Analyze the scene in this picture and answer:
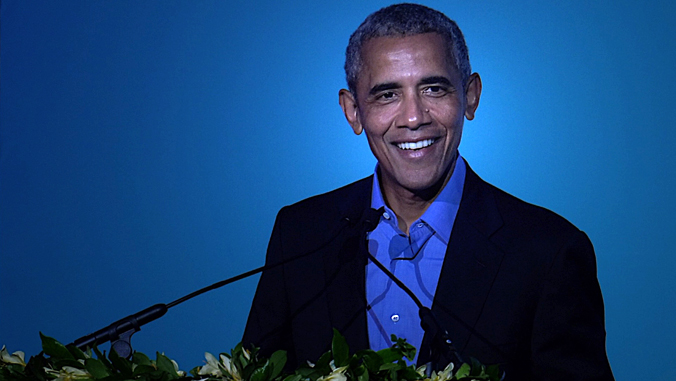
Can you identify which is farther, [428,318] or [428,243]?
[428,243]

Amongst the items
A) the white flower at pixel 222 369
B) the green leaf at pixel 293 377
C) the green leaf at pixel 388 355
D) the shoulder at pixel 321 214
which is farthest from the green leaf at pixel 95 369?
the shoulder at pixel 321 214

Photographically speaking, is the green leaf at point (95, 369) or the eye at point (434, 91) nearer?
the green leaf at point (95, 369)

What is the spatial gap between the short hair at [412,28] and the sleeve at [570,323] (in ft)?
1.46

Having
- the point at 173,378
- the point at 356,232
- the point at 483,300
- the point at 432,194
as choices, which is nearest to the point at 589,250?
the point at 483,300

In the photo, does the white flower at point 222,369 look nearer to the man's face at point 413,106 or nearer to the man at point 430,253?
the man at point 430,253

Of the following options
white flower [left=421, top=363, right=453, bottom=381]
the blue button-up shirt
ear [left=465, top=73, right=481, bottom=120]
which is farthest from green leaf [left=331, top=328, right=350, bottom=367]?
ear [left=465, top=73, right=481, bottom=120]

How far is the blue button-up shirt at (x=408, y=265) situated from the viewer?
154 centimetres

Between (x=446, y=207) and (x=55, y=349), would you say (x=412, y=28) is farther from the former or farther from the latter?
(x=55, y=349)

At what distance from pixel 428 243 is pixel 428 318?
0.55m

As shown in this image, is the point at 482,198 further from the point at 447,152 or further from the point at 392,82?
the point at 392,82

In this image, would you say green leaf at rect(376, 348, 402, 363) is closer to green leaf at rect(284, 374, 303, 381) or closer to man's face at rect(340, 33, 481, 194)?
green leaf at rect(284, 374, 303, 381)

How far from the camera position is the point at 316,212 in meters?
1.73

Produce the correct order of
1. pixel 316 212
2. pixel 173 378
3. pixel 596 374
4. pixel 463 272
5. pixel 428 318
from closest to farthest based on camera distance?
pixel 173 378 < pixel 428 318 < pixel 596 374 < pixel 463 272 < pixel 316 212

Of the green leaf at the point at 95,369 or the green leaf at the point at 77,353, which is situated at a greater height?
the green leaf at the point at 77,353
